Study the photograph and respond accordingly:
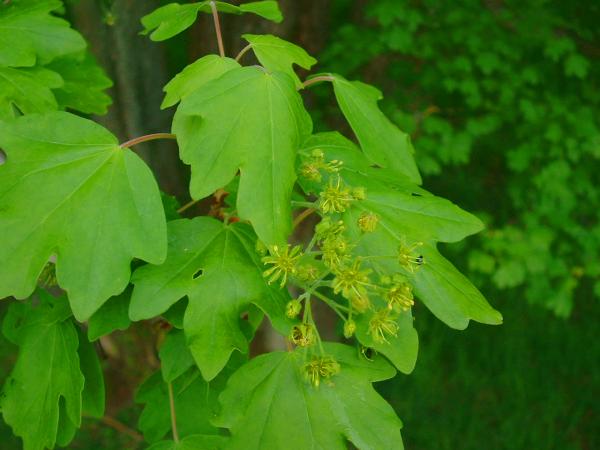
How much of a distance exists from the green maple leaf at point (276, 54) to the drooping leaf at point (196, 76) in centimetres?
11

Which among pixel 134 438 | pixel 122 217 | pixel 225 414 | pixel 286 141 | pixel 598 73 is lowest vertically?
pixel 134 438

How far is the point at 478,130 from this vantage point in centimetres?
409

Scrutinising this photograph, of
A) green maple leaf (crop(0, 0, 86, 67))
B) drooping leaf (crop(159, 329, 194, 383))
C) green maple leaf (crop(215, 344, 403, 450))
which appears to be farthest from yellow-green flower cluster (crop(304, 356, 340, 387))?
green maple leaf (crop(0, 0, 86, 67))

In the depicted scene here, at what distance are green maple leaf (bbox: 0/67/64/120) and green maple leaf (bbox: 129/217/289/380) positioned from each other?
51cm

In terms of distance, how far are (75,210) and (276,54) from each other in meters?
0.57

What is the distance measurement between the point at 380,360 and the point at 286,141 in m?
0.51

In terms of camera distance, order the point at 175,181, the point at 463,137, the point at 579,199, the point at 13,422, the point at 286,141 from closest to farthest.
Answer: the point at 286,141, the point at 13,422, the point at 175,181, the point at 463,137, the point at 579,199

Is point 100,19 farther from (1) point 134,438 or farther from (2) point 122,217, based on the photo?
(1) point 134,438

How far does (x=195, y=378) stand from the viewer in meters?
1.73

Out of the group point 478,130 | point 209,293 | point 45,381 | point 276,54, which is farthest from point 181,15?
point 478,130

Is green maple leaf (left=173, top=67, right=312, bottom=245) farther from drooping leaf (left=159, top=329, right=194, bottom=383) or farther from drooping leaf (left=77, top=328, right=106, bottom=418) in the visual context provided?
drooping leaf (left=77, top=328, right=106, bottom=418)

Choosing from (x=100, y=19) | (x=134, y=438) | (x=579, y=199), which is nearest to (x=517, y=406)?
(x=579, y=199)

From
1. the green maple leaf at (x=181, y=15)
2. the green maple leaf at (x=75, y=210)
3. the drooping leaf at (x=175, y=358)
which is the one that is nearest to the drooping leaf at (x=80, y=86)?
the green maple leaf at (x=181, y=15)

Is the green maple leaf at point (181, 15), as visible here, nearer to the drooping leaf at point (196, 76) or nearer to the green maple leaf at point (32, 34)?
the drooping leaf at point (196, 76)
